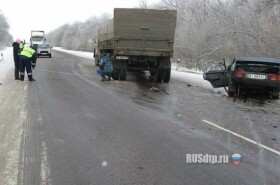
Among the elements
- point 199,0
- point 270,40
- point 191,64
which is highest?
point 199,0

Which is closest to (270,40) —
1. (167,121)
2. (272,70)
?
(272,70)

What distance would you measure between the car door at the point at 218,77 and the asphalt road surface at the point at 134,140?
7.46 ft

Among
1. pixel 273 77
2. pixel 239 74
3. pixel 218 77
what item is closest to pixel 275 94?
pixel 273 77

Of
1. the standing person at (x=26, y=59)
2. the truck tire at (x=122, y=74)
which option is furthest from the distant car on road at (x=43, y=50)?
the standing person at (x=26, y=59)

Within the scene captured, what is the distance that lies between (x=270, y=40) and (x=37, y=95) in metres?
15.9

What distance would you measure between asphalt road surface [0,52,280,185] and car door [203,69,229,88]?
2.27 metres

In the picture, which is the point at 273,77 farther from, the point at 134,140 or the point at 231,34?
the point at 231,34

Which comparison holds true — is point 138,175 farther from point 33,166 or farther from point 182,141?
point 182,141

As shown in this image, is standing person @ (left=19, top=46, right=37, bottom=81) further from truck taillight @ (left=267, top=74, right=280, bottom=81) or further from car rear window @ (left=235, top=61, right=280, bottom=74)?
truck taillight @ (left=267, top=74, right=280, bottom=81)

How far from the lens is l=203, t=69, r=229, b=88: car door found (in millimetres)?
13859

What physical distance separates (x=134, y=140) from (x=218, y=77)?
811 centimetres

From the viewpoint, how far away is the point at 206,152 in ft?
19.4

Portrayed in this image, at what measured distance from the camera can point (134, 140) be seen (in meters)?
6.52

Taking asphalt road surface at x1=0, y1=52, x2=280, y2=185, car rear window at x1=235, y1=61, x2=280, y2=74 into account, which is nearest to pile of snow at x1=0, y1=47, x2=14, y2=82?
asphalt road surface at x1=0, y1=52, x2=280, y2=185
